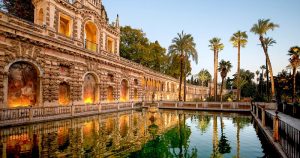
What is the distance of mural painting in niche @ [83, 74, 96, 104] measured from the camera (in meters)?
24.3

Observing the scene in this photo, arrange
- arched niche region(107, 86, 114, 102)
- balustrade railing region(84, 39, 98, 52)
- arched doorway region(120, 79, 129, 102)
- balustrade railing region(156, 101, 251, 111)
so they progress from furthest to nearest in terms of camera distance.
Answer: arched doorway region(120, 79, 129, 102), balustrade railing region(156, 101, 251, 111), arched niche region(107, 86, 114, 102), balustrade railing region(84, 39, 98, 52)

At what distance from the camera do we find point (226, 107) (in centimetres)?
3050

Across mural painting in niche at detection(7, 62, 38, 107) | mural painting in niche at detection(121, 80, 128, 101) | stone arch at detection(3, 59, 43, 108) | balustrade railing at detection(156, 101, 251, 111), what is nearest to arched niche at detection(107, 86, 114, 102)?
mural painting in niche at detection(121, 80, 128, 101)

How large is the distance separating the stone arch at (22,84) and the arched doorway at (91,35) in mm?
10917

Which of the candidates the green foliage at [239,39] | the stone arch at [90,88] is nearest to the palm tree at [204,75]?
the green foliage at [239,39]

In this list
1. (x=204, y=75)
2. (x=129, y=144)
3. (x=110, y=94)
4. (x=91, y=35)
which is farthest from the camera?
(x=204, y=75)

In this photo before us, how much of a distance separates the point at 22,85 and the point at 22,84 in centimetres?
9

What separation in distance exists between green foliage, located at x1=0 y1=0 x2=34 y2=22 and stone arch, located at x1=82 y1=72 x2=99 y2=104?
13.6m

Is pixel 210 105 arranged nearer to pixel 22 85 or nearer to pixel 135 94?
pixel 135 94

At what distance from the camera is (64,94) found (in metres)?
21.1

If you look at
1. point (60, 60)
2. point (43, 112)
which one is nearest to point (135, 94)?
point (60, 60)

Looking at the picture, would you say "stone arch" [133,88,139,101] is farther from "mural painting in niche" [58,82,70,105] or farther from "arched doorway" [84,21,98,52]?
"mural painting in niche" [58,82,70,105]

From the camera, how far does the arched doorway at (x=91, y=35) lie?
2794 centimetres

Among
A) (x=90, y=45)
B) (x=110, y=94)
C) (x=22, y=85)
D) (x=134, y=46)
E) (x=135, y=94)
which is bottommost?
(x=135, y=94)
